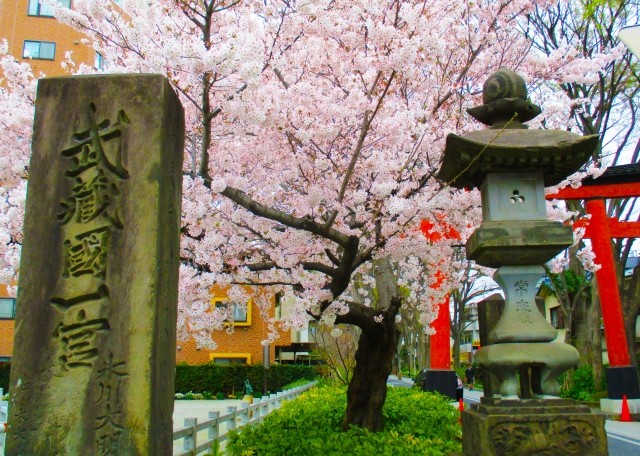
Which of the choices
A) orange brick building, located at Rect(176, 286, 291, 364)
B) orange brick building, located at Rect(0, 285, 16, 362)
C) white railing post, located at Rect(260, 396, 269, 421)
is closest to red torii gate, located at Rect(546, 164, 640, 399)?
white railing post, located at Rect(260, 396, 269, 421)

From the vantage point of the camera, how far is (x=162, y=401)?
3725 millimetres

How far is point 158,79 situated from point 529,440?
15.7 ft

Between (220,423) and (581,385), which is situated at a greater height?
(220,423)

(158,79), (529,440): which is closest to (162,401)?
(158,79)

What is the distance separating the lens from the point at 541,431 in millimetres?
5293

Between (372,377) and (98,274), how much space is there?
5.93 meters

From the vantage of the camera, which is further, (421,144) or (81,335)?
(421,144)

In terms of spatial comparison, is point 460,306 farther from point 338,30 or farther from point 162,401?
point 162,401

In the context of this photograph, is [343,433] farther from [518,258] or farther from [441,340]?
[441,340]

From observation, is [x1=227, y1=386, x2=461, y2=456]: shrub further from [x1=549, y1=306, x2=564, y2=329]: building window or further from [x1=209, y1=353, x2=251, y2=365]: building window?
[x1=549, y1=306, x2=564, y2=329]: building window

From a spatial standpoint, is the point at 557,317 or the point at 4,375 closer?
the point at 4,375

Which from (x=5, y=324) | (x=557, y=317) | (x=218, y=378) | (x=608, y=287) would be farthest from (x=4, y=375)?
(x=557, y=317)

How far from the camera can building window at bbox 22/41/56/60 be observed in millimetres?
31109

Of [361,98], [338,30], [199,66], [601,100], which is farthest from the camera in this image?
[601,100]
